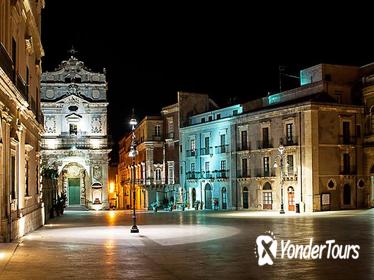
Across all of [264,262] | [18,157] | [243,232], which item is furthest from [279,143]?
[264,262]

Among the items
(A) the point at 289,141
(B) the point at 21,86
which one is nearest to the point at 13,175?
(B) the point at 21,86

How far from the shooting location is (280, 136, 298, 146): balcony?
5662cm

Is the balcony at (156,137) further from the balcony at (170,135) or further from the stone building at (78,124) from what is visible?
the stone building at (78,124)

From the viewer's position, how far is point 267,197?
6059 cm

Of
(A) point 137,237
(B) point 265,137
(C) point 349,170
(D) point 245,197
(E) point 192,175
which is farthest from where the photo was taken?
(E) point 192,175

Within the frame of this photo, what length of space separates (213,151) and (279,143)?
1192cm

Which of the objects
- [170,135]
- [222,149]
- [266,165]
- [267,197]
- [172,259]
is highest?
[170,135]

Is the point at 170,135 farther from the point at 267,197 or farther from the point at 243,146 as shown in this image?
the point at 267,197

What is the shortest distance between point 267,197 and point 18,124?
126 ft

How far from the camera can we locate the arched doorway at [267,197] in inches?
2365

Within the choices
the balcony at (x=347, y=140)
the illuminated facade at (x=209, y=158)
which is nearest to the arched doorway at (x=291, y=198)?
the balcony at (x=347, y=140)

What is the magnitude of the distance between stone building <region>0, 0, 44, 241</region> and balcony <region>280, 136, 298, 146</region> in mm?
27614

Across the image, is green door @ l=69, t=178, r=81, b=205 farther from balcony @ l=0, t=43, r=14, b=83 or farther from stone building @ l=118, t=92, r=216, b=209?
balcony @ l=0, t=43, r=14, b=83

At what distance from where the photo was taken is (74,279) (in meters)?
13.9
